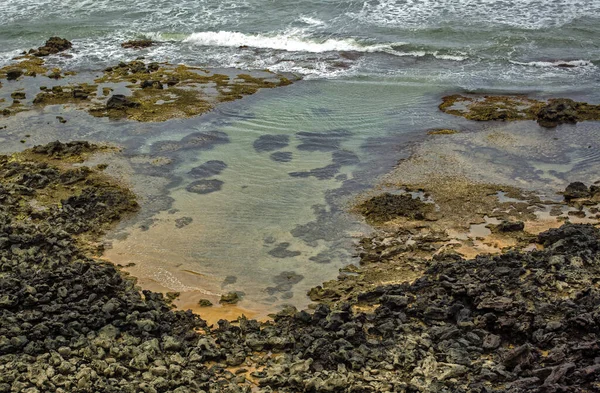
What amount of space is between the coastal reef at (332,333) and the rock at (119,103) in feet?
33.5

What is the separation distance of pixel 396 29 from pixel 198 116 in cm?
1259

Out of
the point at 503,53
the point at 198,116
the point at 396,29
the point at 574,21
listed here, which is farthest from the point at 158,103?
the point at 574,21

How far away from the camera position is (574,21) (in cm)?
3077

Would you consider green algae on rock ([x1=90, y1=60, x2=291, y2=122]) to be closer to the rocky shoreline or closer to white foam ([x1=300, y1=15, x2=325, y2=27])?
white foam ([x1=300, y1=15, x2=325, y2=27])

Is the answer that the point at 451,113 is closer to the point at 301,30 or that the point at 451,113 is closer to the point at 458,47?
the point at 458,47

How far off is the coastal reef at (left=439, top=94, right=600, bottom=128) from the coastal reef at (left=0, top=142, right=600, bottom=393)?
26.8 feet

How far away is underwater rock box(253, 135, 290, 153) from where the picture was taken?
829 inches

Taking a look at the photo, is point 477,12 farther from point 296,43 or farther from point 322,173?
point 322,173

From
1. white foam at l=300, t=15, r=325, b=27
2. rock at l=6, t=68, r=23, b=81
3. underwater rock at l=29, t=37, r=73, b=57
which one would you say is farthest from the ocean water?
rock at l=6, t=68, r=23, b=81

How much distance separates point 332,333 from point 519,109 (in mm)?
14466

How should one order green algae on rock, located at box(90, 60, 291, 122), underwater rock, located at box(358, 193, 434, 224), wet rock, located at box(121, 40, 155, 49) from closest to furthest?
1. underwater rock, located at box(358, 193, 434, 224)
2. green algae on rock, located at box(90, 60, 291, 122)
3. wet rock, located at box(121, 40, 155, 49)

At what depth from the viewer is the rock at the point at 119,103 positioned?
24.4 metres

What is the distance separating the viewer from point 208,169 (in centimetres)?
1988

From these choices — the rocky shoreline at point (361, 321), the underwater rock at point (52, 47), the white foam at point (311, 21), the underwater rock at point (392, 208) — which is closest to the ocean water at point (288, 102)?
the white foam at point (311, 21)
